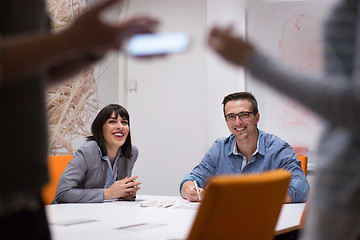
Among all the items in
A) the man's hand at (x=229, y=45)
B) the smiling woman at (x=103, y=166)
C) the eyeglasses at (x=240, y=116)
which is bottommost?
the smiling woman at (x=103, y=166)

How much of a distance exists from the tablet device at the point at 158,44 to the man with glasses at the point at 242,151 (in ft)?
7.09

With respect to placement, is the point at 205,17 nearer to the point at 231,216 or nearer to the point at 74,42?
the point at 231,216

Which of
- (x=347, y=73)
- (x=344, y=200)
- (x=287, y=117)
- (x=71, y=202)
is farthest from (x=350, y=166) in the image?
(x=287, y=117)

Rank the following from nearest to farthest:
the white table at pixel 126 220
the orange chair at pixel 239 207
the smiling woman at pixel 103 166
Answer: the orange chair at pixel 239 207 < the white table at pixel 126 220 < the smiling woman at pixel 103 166

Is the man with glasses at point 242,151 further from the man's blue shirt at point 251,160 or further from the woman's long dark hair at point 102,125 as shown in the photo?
the woman's long dark hair at point 102,125

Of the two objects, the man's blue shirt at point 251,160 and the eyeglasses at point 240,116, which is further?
the eyeglasses at point 240,116

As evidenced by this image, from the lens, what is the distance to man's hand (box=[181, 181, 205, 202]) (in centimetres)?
275

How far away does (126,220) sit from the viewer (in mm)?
1981

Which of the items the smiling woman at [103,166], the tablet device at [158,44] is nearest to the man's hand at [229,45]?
the tablet device at [158,44]

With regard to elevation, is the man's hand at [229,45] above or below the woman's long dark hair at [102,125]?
above

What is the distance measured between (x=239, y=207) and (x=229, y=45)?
0.62 m

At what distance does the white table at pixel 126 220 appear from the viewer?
5.34ft

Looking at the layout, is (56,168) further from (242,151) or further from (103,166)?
(242,151)

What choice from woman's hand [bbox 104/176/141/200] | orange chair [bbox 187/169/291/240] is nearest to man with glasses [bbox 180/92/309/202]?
woman's hand [bbox 104/176/141/200]
